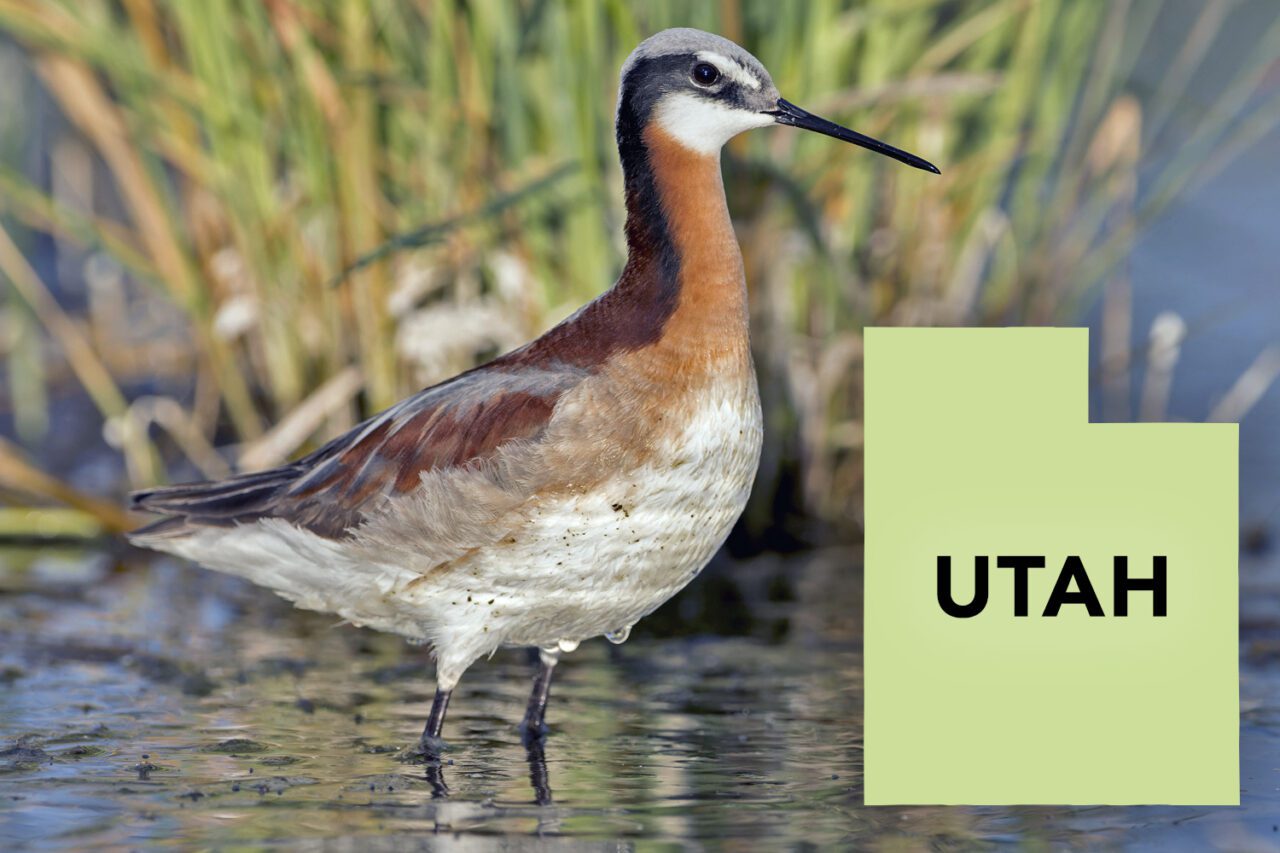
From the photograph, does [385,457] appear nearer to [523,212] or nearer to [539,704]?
[539,704]

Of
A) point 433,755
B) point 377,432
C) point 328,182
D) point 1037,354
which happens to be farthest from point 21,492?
point 1037,354

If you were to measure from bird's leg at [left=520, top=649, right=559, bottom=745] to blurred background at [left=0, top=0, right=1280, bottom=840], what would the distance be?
Result: 1259 millimetres

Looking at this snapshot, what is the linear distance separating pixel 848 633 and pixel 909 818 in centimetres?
233

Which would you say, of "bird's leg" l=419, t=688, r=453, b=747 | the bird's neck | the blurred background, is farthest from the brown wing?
the blurred background

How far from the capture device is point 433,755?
5.55m

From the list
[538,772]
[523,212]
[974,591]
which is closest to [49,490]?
[523,212]

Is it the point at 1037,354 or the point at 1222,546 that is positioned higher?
the point at 1037,354

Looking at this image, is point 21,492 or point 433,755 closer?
point 433,755

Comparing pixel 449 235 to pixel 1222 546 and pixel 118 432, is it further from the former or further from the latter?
pixel 1222 546

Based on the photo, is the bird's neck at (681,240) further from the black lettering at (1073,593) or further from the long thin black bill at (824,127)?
the black lettering at (1073,593)

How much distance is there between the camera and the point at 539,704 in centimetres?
591

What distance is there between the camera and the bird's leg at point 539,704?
5.84 meters

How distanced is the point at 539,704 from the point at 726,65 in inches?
79.1

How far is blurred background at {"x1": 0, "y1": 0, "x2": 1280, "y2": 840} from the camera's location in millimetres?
7797
